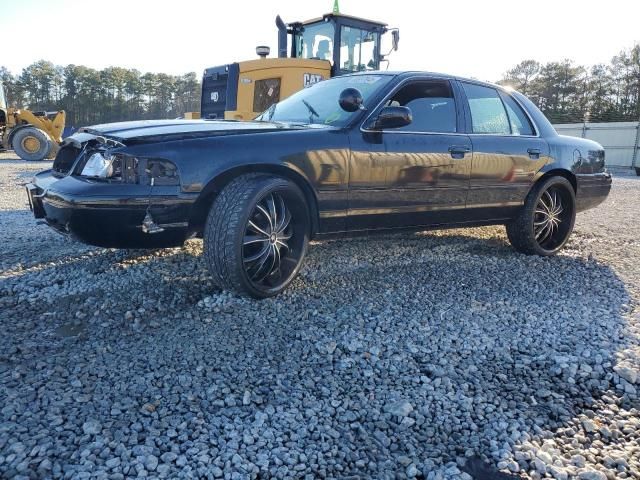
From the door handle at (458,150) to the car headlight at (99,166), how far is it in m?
2.58

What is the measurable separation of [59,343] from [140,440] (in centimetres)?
103

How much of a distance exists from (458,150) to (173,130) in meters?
2.28

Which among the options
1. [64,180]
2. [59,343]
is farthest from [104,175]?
[59,343]

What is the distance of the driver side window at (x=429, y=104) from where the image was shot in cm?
388

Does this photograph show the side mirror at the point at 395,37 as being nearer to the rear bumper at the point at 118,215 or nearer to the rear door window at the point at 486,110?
the rear door window at the point at 486,110

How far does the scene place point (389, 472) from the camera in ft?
5.51

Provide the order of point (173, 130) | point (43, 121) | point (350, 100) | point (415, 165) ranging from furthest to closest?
point (43, 121)
point (415, 165)
point (350, 100)
point (173, 130)

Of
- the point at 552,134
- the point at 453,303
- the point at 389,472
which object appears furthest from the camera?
the point at 552,134

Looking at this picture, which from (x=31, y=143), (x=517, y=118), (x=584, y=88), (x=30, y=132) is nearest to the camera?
(x=517, y=118)

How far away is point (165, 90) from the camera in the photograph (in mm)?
55000

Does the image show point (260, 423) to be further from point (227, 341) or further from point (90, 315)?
point (90, 315)

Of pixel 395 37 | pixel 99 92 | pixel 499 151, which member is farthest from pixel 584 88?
pixel 99 92

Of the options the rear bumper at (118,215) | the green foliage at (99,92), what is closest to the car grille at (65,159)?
the rear bumper at (118,215)

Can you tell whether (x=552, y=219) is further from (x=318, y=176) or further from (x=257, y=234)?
(x=257, y=234)
